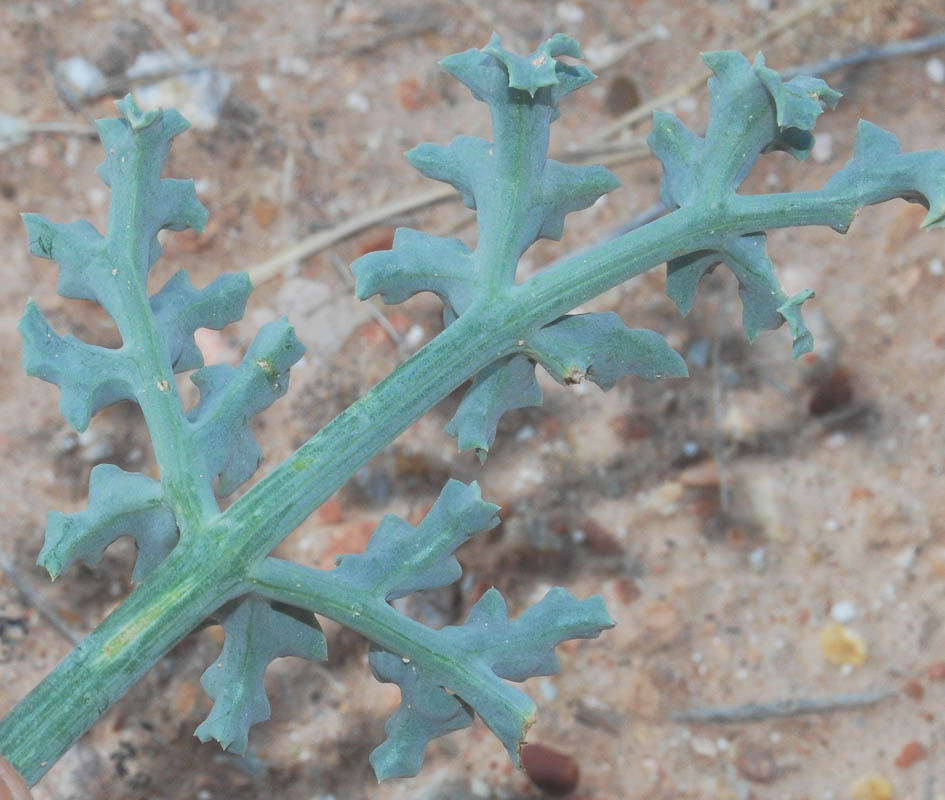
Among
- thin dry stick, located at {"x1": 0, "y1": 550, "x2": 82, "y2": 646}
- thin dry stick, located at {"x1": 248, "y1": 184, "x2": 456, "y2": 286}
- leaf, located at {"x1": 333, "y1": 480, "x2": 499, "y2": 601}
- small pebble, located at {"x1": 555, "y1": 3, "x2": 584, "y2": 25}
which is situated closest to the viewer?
leaf, located at {"x1": 333, "y1": 480, "x2": 499, "y2": 601}

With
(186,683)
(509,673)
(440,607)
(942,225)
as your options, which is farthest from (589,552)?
(942,225)

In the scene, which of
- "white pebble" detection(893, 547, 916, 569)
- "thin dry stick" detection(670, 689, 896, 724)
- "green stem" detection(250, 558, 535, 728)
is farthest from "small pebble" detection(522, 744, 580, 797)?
"green stem" detection(250, 558, 535, 728)

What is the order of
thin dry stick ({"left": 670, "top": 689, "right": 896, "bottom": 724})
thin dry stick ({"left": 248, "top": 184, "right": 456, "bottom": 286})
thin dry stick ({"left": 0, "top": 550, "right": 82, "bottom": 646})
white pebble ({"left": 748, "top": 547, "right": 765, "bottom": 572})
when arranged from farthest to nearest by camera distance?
1. thin dry stick ({"left": 248, "top": 184, "right": 456, "bottom": 286})
2. white pebble ({"left": 748, "top": 547, "right": 765, "bottom": 572})
3. thin dry stick ({"left": 670, "top": 689, "right": 896, "bottom": 724})
4. thin dry stick ({"left": 0, "top": 550, "right": 82, "bottom": 646})

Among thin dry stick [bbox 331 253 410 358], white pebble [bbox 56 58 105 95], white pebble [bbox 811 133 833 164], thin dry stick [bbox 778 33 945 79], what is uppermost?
white pebble [bbox 56 58 105 95]

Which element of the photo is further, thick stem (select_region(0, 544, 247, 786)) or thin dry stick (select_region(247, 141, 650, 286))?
thin dry stick (select_region(247, 141, 650, 286))

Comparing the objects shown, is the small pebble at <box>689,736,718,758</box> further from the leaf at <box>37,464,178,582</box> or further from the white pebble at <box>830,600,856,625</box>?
the leaf at <box>37,464,178,582</box>

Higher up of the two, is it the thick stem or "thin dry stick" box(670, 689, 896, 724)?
the thick stem

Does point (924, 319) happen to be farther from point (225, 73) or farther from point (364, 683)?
point (225, 73)
